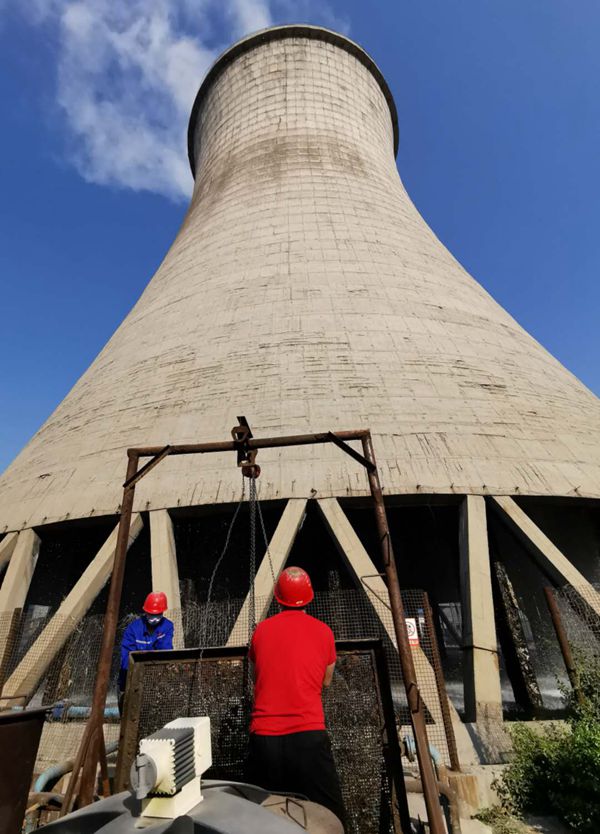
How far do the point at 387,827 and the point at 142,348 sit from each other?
7569 millimetres

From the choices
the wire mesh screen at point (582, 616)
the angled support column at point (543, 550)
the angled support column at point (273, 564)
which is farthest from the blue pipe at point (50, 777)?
the angled support column at point (543, 550)

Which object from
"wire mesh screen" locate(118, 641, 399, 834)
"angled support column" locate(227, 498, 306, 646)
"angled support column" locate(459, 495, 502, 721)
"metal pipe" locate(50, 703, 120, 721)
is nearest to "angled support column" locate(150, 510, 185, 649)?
"angled support column" locate(227, 498, 306, 646)

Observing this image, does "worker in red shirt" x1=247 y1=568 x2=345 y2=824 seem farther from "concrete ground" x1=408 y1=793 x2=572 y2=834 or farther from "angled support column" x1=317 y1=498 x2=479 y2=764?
"angled support column" x1=317 y1=498 x2=479 y2=764

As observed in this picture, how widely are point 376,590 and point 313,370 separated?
3163 mm

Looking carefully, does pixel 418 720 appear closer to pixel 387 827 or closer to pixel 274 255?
pixel 387 827

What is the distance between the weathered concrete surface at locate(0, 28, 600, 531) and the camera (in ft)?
19.6

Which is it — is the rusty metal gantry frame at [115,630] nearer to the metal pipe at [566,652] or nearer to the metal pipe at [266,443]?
the metal pipe at [266,443]

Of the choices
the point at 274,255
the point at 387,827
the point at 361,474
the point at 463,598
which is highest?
the point at 274,255

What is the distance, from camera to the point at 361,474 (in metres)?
5.73

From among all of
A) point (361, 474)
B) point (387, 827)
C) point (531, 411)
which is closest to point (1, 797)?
point (387, 827)

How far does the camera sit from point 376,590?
4.98m

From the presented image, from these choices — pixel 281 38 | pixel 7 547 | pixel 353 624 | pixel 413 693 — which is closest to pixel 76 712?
pixel 7 547

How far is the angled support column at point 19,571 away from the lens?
586cm

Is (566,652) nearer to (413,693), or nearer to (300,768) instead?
(413,693)
